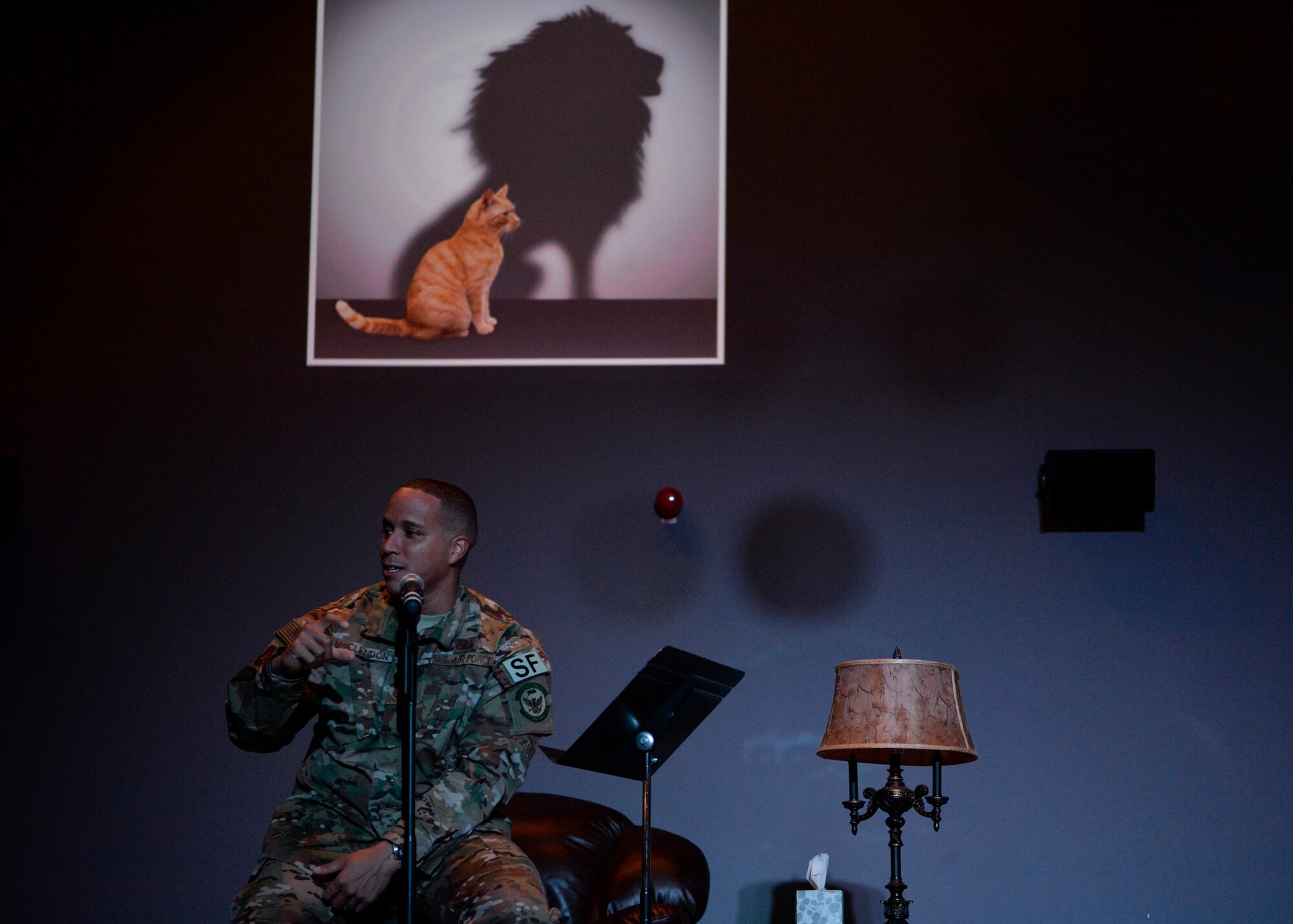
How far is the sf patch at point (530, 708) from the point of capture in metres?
3.70

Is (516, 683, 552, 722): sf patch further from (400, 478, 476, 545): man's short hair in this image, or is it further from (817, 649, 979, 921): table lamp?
(817, 649, 979, 921): table lamp

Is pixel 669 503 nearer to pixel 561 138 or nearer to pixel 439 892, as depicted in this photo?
pixel 561 138

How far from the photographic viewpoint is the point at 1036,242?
16.9 ft

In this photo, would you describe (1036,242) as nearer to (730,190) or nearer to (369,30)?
(730,190)

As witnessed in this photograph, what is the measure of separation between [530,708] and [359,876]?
72 cm

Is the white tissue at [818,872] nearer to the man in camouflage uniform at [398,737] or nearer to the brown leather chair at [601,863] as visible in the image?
the brown leather chair at [601,863]

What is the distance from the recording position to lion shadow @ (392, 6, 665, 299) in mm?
5215

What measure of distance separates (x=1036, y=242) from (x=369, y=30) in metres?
2.83

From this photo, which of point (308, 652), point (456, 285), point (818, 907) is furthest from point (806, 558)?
point (308, 652)

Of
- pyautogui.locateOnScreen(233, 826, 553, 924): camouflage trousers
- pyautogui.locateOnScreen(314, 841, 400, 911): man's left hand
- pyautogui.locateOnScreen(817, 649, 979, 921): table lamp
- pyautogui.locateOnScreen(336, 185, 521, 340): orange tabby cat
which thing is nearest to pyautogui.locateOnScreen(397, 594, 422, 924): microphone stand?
pyautogui.locateOnScreen(314, 841, 400, 911): man's left hand

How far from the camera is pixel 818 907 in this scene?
4.24 metres

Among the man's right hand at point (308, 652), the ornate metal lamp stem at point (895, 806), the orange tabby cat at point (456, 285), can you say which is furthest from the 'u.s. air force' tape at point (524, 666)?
the orange tabby cat at point (456, 285)

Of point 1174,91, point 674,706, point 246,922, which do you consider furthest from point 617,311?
point 246,922

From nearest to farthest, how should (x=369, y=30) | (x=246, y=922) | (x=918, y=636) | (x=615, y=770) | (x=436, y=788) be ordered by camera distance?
(x=246, y=922), (x=436, y=788), (x=615, y=770), (x=918, y=636), (x=369, y=30)
